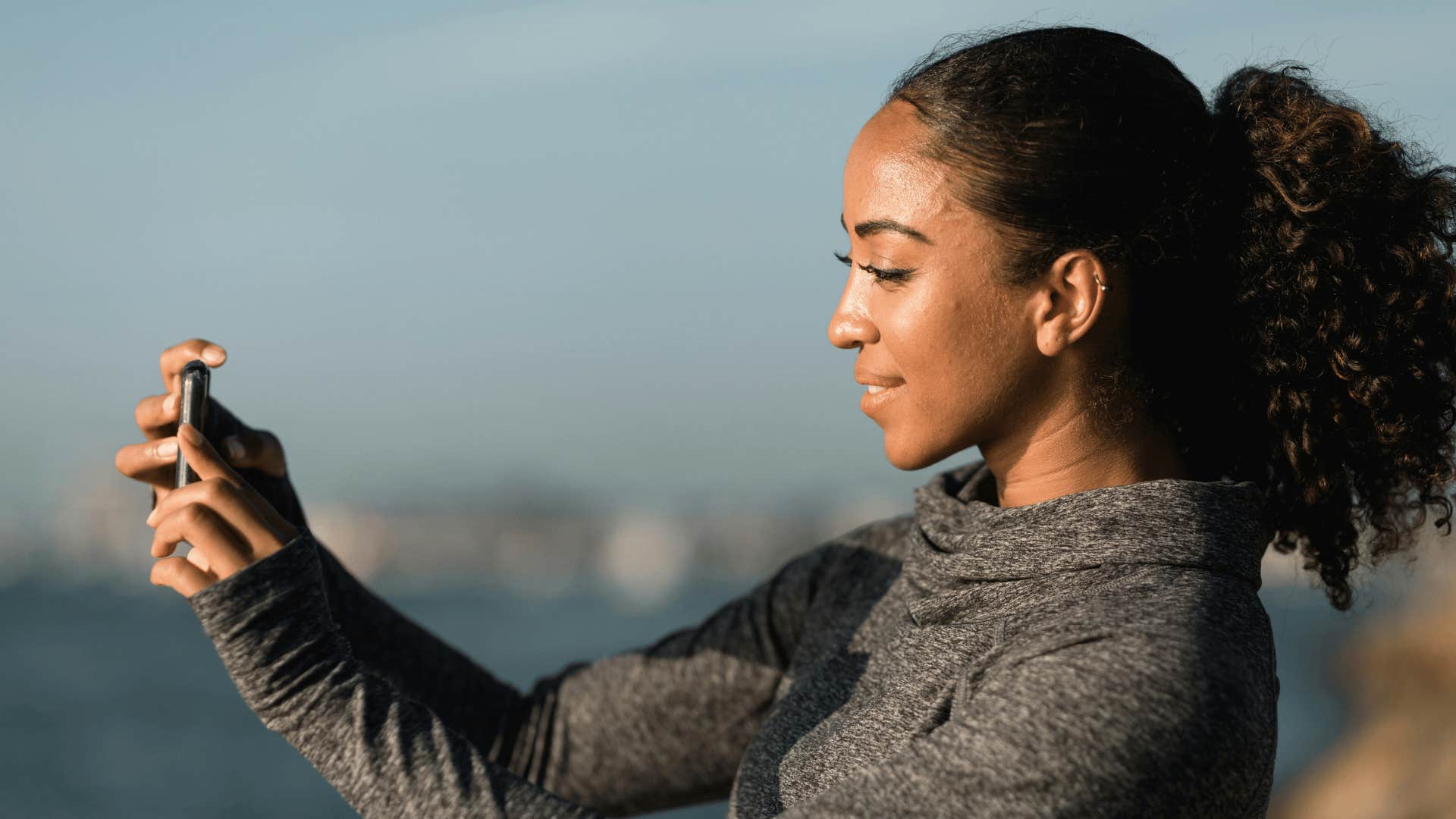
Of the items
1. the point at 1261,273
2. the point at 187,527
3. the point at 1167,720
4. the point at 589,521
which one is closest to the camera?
the point at 1167,720

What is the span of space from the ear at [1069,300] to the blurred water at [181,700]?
2.73 ft

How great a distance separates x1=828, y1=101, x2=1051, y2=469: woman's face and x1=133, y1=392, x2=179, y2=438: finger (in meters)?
0.95

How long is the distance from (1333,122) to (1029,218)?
48 centimetres

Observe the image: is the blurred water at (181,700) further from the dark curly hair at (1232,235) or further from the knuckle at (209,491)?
the knuckle at (209,491)

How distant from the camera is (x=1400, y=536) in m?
2.07

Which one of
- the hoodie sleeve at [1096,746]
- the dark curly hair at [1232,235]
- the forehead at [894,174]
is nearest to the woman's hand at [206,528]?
the hoodie sleeve at [1096,746]

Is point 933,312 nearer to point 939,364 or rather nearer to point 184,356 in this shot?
point 939,364

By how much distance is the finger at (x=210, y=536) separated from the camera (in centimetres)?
168

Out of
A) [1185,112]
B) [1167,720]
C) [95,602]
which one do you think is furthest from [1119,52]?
[95,602]

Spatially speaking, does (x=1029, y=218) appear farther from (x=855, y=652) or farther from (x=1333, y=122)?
(x=855, y=652)

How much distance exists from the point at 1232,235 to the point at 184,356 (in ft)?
4.83

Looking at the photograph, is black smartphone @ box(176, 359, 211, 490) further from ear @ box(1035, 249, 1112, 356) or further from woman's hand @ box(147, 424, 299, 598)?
ear @ box(1035, 249, 1112, 356)

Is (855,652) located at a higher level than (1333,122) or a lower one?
lower

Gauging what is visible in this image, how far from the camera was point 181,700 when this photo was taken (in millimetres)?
22359
